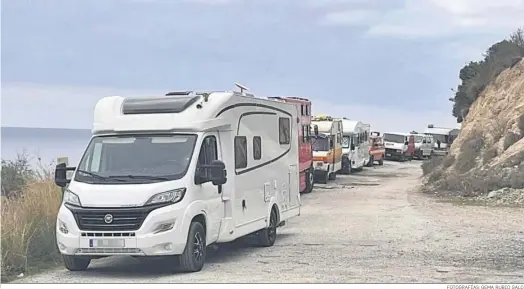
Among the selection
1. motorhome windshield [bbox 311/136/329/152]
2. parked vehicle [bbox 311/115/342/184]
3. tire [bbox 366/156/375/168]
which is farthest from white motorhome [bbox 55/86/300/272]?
tire [bbox 366/156/375/168]

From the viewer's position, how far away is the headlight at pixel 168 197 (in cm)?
1138

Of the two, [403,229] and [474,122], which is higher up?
[474,122]

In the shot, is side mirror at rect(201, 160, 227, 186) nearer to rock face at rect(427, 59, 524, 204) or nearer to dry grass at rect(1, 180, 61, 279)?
dry grass at rect(1, 180, 61, 279)

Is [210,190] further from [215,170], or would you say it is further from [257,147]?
[257,147]

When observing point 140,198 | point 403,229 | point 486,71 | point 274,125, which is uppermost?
point 486,71

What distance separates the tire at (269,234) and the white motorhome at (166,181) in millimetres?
291

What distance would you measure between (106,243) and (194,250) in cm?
132

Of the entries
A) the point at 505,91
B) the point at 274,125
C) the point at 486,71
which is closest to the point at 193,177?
the point at 274,125

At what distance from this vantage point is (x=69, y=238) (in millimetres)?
11547

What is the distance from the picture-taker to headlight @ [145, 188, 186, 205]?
11.4 metres

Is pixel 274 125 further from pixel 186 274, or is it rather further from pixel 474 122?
pixel 474 122

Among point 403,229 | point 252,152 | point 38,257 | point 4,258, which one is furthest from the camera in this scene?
point 403,229

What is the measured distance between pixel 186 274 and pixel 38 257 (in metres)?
2.94

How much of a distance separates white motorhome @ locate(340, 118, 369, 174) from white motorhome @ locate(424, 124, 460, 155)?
27.2m
